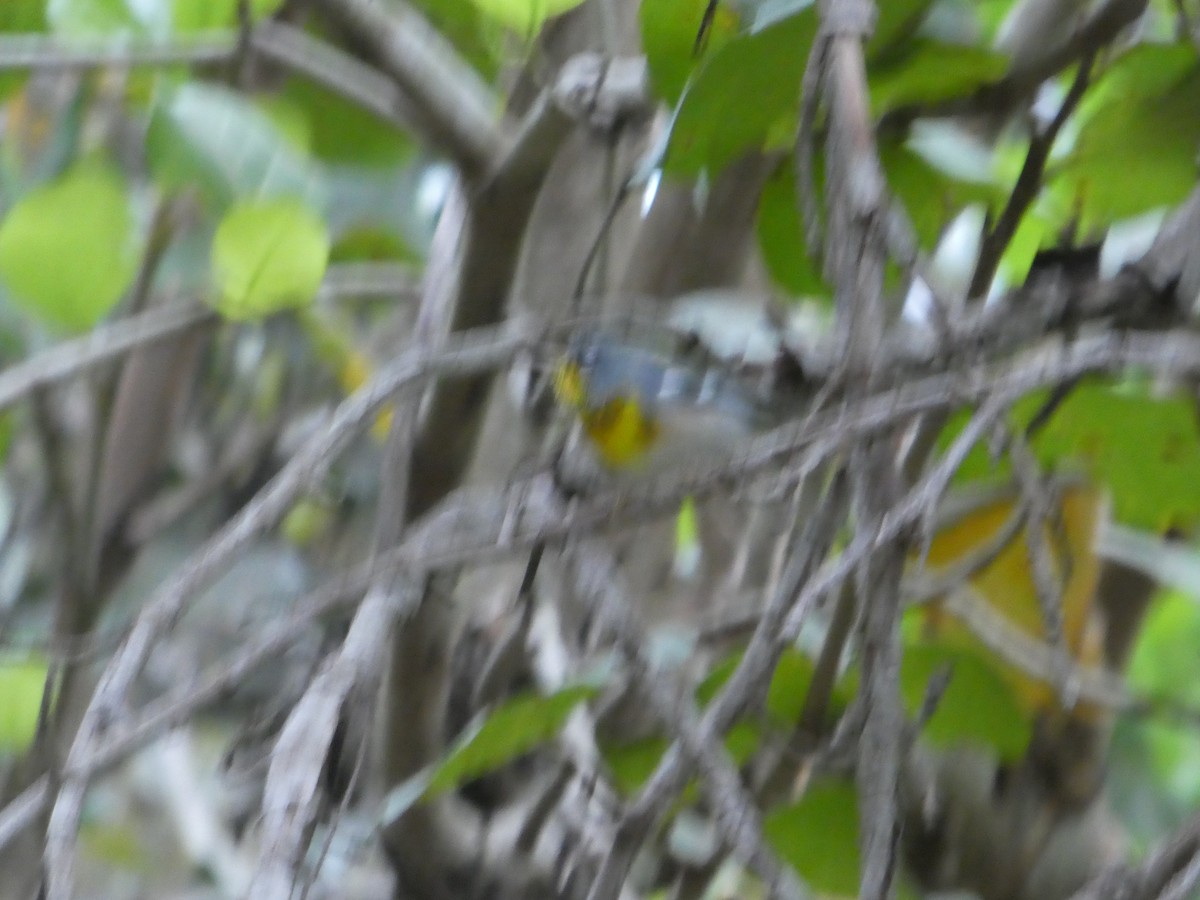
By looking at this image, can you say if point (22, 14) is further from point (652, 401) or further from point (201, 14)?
point (652, 401)

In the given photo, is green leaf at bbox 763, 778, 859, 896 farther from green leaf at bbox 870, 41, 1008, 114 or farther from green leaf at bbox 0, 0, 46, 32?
green leaf at bbox 0, 0, 46, 32

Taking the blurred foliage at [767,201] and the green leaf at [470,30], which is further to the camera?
the green leaf at [470,30]

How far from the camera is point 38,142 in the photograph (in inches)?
39.2

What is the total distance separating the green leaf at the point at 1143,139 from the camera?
21.4 inches

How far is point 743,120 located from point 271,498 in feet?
0.86

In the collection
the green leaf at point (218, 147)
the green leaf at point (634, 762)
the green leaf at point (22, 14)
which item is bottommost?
the green leaf at point (634, 762)

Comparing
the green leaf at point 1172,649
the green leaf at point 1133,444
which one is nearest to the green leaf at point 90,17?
the green leaf at point 1133,444

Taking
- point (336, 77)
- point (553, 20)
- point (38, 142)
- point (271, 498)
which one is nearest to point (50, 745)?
point (271, 498)

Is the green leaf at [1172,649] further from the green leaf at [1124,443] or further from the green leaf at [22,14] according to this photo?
the green leaf at [22,14]

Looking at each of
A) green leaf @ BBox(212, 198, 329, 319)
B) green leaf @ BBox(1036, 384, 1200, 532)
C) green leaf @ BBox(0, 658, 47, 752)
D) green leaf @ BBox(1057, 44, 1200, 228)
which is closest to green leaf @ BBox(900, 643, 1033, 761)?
green leaf @ BBox(1036, 384, 1200, 532)

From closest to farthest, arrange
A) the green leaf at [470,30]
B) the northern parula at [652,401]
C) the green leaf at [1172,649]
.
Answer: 1. the northern parula at [652,401]
2. the green leaf at [470,30]
3. the green leaf at [1172,649]

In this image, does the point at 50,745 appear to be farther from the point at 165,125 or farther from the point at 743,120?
the point at 743,120

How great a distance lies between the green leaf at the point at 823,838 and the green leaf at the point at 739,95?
29cm

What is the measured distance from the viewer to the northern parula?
41cm
